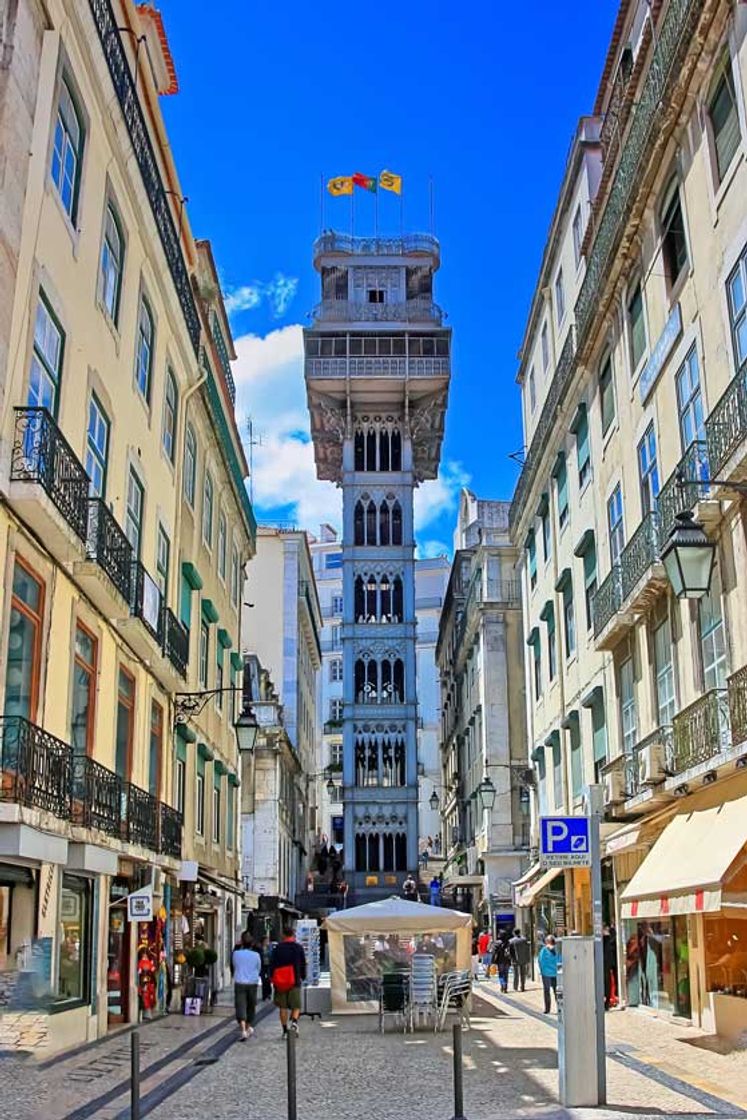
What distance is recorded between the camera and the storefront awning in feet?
42.7

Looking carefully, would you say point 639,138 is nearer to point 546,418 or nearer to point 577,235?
point 577,235

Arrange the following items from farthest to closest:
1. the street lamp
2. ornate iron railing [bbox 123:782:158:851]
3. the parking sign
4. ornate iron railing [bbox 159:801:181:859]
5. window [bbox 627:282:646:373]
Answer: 1. ornate iron railing [bbox 159:801:181:859]
2. window [bbox 627:282:646:373]
3. ornate iron railing [bbox 123:782:158:851]
4. the street lamp
5. the parking sign

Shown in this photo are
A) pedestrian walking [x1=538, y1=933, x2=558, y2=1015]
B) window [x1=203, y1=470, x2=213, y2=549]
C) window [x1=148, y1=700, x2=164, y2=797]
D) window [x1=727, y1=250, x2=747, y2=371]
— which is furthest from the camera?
window [x1=203, y1=470, x2=213, y2=549]

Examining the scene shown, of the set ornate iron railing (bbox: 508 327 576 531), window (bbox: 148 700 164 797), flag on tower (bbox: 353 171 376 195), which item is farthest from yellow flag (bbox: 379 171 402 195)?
window (bbox: 148 700 164 797)

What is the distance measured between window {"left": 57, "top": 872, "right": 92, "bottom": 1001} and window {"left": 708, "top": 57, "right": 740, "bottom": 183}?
40.4 ft

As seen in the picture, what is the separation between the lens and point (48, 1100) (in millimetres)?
10758

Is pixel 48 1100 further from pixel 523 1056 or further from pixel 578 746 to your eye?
pixel 578 746

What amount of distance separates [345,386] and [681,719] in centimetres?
4741

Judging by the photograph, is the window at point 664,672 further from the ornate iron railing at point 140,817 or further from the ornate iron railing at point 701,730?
the ornate iron railing at point 140,817

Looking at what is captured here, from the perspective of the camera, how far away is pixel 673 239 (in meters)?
18.4

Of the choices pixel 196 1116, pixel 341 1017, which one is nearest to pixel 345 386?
pixel 341 1017

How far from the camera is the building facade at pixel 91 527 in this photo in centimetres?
1281

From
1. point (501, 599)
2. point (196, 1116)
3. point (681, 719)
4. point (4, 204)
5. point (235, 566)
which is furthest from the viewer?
point (501, 599)

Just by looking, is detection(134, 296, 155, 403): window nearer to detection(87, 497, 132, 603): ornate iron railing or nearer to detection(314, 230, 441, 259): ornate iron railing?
detection(87, 497, 132, 603): ornate iron railing
